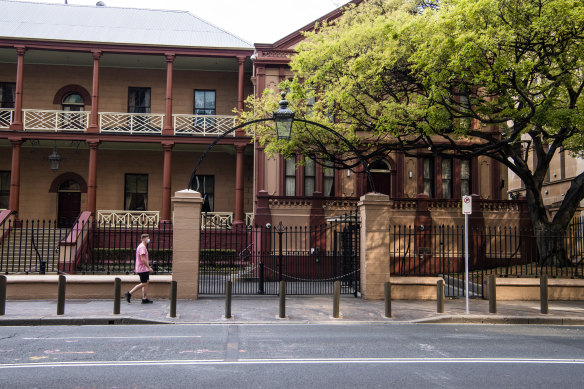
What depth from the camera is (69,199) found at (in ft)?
82.1

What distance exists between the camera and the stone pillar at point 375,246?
45.8 ft

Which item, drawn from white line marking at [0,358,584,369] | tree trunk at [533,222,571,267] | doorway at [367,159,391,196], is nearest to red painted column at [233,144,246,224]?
doorway at [367,159,391,196]

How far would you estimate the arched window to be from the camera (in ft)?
81.8

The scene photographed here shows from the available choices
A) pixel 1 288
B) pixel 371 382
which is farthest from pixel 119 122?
pixel 371 382

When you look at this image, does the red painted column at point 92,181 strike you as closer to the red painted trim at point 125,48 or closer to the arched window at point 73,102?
the arched window at point 73,102

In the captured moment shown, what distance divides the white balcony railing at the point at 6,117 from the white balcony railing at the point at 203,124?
292 inches

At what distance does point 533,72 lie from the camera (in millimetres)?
14453

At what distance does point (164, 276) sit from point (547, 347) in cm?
932

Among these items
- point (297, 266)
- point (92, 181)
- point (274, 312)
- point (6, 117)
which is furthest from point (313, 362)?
point (6, 117)

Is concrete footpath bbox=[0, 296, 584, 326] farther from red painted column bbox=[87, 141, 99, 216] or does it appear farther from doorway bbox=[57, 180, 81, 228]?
doorway bbox=[57, 180, 81, 228]

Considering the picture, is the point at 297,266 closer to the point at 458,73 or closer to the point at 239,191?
the point at 239,191

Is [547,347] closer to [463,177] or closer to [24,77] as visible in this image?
[463,177]

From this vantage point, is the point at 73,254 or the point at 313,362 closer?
the point at 313,362

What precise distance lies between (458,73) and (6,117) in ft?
68.2
